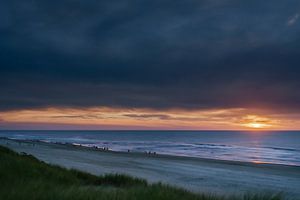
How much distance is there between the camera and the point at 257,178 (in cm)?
2900

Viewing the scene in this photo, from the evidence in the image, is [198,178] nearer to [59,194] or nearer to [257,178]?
[257,178]

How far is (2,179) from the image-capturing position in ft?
36.6

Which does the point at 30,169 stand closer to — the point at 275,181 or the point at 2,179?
the point at 2,179

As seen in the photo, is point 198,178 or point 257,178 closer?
point 198,178

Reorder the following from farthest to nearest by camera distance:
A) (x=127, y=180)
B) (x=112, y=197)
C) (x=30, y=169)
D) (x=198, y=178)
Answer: (x=198, y=178) < (x=127, y=180) < (x=30, y=169) < (x=112, y=197)

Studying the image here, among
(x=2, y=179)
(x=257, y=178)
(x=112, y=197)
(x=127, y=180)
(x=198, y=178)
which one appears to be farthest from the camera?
(x=257, y=178)

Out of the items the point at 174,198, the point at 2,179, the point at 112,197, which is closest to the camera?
the point at 112,197

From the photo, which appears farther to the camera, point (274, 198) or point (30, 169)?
point (30, 169)

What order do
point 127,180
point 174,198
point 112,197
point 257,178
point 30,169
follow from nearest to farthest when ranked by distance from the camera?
point 112,197 → point 174,198 → point 30,169 → point 127,180 → point 257,178

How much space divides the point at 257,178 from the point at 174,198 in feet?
73.7

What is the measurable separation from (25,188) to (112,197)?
2.11 metres

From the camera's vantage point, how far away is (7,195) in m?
7.63

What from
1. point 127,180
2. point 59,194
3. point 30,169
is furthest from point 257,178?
point 59,194

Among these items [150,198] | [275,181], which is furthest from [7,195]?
[275,181]
